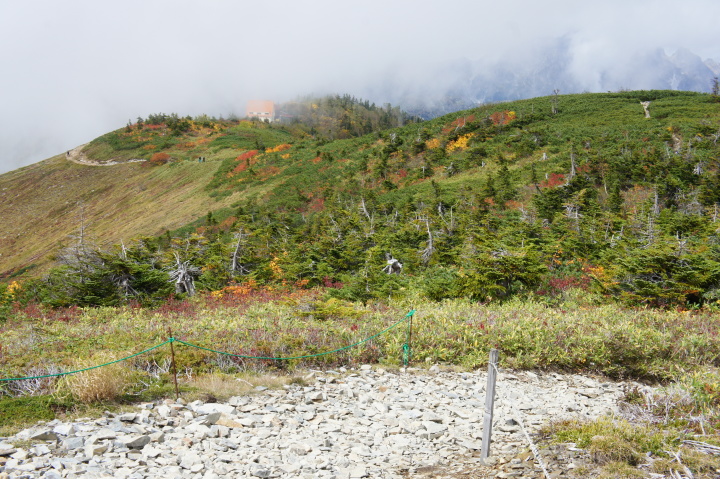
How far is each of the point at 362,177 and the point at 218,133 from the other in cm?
4893

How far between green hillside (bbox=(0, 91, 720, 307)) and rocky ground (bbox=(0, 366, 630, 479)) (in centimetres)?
667

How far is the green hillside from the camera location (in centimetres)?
1384

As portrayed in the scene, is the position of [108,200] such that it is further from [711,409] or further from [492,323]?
[711,409]

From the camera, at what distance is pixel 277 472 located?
4.30m

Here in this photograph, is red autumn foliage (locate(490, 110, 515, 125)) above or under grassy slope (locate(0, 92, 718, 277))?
above

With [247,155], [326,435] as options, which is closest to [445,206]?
[326,435]

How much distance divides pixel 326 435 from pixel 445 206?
80.5 ft

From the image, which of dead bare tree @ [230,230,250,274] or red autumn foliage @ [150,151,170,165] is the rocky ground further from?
red autumn foliage @ [150,151,170,165]

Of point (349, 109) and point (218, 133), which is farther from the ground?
point (349, 109)

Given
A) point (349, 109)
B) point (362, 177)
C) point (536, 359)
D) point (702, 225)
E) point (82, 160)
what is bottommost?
point (536, 359)

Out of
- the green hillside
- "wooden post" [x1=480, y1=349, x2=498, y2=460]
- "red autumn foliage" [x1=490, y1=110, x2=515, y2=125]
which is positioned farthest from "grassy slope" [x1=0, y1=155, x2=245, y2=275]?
"wooden post" [x1=480, y1=349, x2=498, y2=460]

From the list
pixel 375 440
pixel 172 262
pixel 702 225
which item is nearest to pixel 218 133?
pixel 172 262

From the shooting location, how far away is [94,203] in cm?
5584

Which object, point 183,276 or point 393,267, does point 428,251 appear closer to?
point 393,267
